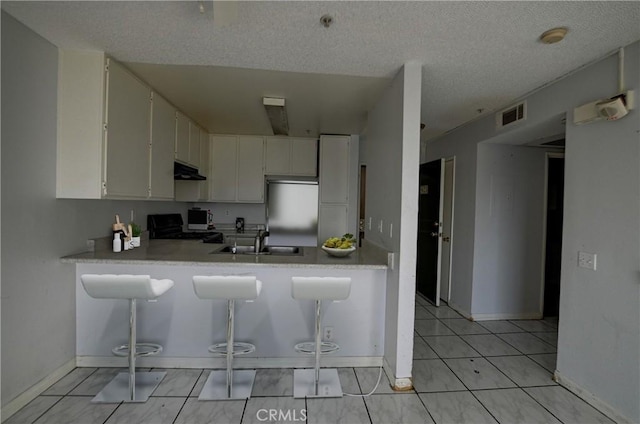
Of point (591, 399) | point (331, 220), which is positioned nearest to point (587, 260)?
point (591, 399)

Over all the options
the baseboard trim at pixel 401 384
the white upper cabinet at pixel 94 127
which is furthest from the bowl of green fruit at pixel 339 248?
the white upper cabinet at pixel 94 127

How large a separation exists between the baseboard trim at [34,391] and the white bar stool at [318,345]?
1.72m

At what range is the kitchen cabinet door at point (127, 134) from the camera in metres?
2.29

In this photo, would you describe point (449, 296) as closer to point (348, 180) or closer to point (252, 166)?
point (348, 180)

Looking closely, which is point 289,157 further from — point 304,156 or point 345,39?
point 345,39

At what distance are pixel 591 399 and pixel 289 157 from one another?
4.08 m

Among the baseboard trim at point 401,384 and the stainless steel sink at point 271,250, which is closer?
the baseboard trim at point 401,384

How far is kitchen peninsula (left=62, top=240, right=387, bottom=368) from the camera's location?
241 cm

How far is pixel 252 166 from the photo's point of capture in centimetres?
463

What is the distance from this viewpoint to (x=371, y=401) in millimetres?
2098

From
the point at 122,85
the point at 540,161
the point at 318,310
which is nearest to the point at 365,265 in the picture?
the point at 318,310

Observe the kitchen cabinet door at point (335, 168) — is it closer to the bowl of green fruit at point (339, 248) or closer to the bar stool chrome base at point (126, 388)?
the bowl of green fruit at point (339, 248)

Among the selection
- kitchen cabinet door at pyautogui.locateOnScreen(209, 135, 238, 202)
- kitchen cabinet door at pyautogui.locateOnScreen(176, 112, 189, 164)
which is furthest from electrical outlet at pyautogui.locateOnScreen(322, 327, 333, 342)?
kitchen cabinet door at pyautogui.locateOnScreen(209, 135, 238, 202)

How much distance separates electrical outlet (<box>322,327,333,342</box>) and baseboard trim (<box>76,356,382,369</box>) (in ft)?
0.48
